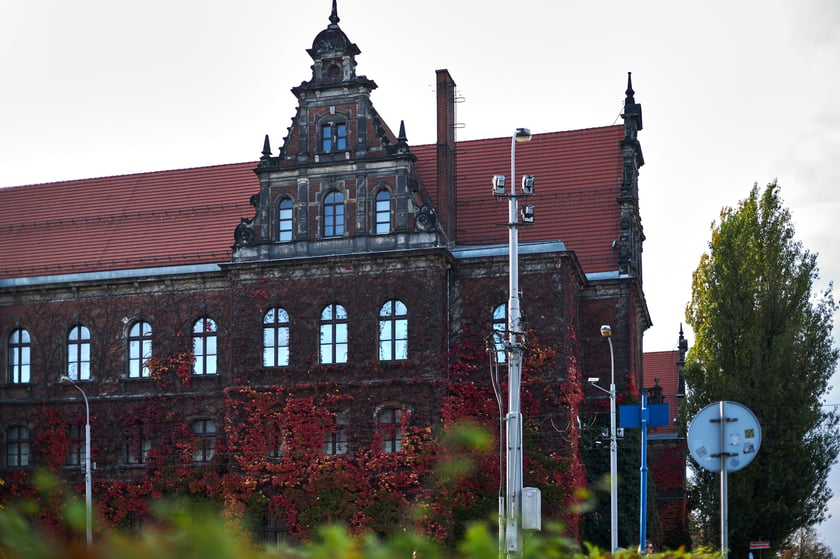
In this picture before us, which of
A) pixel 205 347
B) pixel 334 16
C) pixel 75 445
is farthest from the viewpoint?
pixel 75 445

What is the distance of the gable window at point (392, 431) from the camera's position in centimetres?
4122

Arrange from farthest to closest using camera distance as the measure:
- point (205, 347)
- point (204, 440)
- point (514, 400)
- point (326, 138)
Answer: point (205, 347)
point (204, 440)
point (326, 138)
point (514, 400)

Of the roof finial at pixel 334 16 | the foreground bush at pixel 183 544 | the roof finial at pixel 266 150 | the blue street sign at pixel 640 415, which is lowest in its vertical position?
the blue street sign at pixel 640 415

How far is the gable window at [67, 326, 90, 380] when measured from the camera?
1834 inches

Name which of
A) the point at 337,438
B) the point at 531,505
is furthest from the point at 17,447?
the point at 531,505

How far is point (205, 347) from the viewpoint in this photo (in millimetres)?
45188

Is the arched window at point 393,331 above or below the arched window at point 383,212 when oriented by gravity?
below

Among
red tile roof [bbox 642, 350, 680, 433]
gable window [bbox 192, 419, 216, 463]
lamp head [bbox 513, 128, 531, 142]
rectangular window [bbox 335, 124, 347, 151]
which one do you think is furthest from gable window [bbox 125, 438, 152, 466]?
red tile roof [bbox 642, 350, 680, 433]

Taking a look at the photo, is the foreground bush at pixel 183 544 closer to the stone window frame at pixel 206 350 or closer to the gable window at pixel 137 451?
the stone window frame at pixel 206 350

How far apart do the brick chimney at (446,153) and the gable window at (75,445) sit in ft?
48.5

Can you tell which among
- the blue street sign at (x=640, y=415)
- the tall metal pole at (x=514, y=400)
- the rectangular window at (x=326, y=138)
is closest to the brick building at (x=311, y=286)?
the rectangular window at (x=326, y=138)

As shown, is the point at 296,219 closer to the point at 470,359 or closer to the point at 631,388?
the point at 470,359

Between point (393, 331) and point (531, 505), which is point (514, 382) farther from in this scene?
point (393, 331)

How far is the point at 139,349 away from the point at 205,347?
256 centimetres
